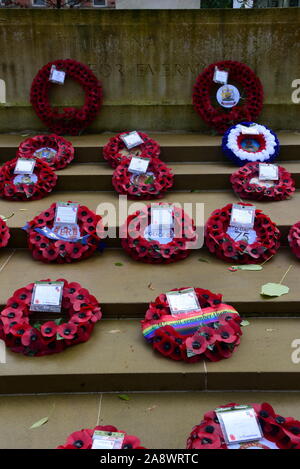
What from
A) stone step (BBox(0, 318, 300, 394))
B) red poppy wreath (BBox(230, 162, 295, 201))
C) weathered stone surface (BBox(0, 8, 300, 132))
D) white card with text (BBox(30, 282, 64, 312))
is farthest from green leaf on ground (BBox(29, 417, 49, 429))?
weathered stone surface (BBox(0, 8, 300, 132))

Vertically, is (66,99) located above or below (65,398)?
above

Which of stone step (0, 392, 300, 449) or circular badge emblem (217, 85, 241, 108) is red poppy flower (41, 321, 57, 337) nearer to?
stone step (0, 392, 300, 449)

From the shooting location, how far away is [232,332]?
238 centimetres

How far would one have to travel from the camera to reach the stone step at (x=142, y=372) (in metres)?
2.28

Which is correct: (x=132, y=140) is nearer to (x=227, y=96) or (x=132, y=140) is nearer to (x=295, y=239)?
(x=227, y=96)

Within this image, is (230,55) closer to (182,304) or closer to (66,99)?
(66,99)

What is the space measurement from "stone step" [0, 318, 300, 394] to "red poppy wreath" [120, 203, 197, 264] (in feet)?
2.89

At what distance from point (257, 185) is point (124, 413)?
244 cm

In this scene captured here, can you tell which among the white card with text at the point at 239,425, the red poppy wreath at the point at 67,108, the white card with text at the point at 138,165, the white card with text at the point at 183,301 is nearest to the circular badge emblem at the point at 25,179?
the white card with text at the point at 138,165

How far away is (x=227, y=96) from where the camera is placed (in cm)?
488

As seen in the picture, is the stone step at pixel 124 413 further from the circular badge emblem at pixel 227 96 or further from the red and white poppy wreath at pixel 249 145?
the circular badge emblem at pixel 227 96
